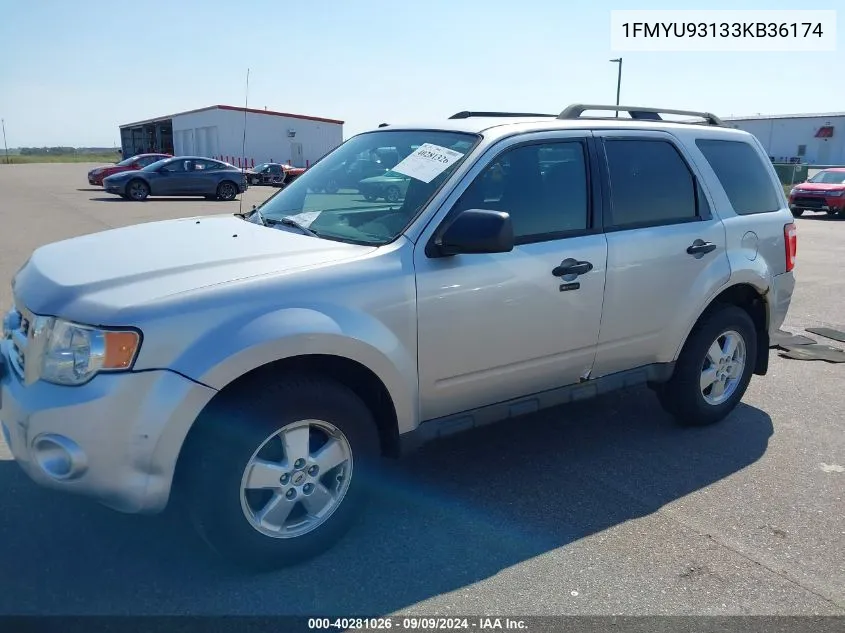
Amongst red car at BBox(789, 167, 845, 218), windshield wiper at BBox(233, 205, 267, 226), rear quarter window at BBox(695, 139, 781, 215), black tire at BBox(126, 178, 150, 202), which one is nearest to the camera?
windshield wiper at BBox(233, 205, 267, 226)

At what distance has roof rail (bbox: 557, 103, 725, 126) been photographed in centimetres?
416

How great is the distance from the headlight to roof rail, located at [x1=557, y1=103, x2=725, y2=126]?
8.85 feet

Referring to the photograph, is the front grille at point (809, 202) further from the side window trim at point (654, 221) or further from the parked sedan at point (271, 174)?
the side window trim at point (654, 221)

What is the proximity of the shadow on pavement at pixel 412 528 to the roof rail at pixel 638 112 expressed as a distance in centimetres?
198

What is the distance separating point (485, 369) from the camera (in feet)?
11.5

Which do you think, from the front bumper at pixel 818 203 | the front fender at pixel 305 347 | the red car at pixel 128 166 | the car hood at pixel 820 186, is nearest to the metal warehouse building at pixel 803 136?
the car hood at pixel 820 186

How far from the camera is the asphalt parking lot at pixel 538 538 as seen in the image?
113 inches

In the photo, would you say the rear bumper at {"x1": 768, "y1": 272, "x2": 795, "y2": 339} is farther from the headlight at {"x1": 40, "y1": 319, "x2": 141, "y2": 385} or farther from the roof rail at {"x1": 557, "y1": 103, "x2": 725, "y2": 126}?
the headlight at {"x1": 40, "y1": 319, "x2": 141, "y2": 385}

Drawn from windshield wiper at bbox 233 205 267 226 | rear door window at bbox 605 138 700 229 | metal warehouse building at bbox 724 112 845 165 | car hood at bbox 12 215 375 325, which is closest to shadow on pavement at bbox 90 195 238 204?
windshield wiper at bbox 233 205 267 226

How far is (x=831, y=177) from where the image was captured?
21969 millimetres

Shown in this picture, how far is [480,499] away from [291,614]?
1264mm

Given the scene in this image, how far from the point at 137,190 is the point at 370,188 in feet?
67.4

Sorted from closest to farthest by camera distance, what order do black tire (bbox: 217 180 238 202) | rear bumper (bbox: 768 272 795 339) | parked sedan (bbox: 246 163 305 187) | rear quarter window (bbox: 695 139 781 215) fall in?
rear quarter window (bbox: 695 139 781 215)
rear bumper (bbox: 768 272 795 339)
black tire (bbox: 217 180 238 202)
parked sedan (bbox: 246 163 305 187)

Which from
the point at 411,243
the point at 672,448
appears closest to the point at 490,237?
the point at 411,243
